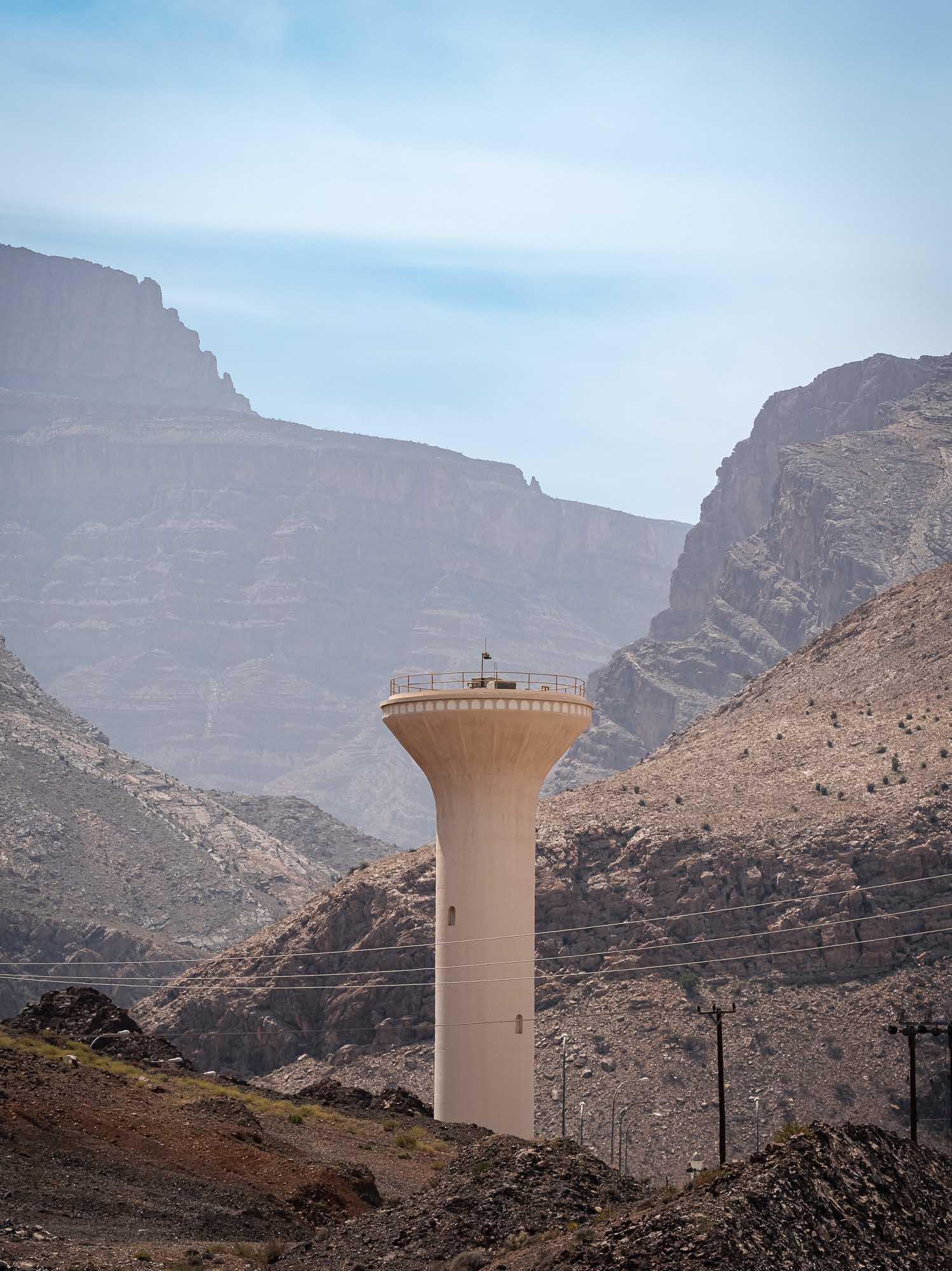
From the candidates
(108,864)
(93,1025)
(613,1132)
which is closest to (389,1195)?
(93,1025)

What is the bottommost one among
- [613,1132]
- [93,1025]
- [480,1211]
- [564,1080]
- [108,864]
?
[613,1132]

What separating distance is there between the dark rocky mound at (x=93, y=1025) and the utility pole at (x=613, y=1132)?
20568mm

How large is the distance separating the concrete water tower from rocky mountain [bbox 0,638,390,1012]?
8012 cm

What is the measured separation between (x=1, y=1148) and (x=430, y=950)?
56.1 metres

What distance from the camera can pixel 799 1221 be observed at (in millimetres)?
18766

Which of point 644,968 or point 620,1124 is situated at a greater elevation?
point 644,968

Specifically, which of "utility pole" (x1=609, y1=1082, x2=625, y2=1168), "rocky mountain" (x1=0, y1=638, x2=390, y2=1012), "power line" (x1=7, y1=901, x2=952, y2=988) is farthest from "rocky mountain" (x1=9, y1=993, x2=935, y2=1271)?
"rocky mountain" (x1=0, y1=638, x2=390, y2=1012)

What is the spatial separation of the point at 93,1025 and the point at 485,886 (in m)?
11.9

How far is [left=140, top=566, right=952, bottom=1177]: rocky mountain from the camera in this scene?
6519cm

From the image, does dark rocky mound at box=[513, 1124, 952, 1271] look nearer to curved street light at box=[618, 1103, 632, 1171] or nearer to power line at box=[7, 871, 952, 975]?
curved street light at box=[618, 1103, 632, 1171]

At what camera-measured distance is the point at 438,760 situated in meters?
36.6

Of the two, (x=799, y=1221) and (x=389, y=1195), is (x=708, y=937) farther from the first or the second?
(x=799, y=1221)

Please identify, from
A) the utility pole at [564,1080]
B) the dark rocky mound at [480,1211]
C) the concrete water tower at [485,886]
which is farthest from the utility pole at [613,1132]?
the dark rocky mound at [480,1211]

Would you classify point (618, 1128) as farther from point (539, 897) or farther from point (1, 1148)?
point (1, 1148)
